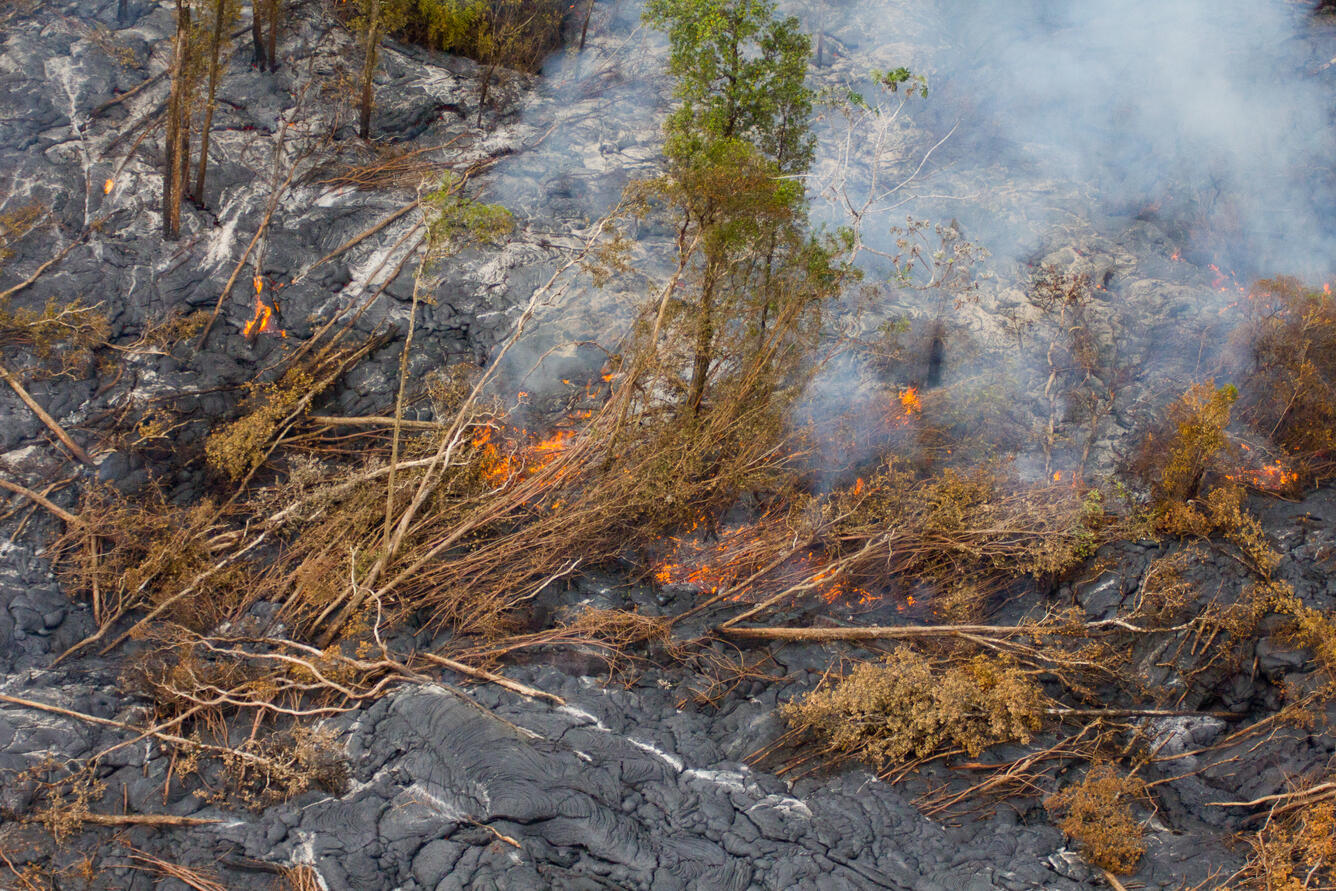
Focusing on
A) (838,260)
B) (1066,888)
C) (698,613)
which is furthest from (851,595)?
(838,260)

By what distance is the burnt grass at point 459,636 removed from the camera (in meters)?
6.55

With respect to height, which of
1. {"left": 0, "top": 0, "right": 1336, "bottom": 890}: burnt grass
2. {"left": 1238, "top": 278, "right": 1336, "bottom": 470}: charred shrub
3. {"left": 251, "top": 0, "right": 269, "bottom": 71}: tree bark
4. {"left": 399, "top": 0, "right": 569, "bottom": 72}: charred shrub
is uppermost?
{"left": 399, "top": 0, "right": 569, "bottom": 72}: charred shrub

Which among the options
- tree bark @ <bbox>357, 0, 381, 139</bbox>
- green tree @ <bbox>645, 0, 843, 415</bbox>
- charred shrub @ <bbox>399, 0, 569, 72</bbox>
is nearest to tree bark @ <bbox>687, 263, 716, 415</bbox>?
green tree @ <bbox>645, 0, 843, 415</bbox>

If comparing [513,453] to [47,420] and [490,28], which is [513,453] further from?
[490,28]

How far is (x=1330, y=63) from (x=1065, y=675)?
34.0 feet

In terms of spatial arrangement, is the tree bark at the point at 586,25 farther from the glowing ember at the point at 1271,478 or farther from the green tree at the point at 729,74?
the glowing ember at the point at 1271,478

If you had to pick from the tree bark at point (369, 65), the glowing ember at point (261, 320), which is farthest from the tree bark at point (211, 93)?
the tree bark at point (369, 65)

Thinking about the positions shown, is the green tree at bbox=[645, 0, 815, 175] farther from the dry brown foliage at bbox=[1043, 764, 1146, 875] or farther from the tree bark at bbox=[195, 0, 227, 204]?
the dry brown foliage at bbox=[1043, 764, 1146, 875]

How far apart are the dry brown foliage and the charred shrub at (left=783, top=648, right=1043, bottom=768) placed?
1.97ft

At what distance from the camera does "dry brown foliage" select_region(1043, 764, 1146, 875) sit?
→ 265 inches

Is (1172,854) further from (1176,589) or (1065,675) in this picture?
(1176,589)

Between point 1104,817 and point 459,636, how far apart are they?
6209 millimetres

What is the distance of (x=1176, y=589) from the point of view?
28.6 ft

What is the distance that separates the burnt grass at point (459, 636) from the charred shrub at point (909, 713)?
0.84ft
